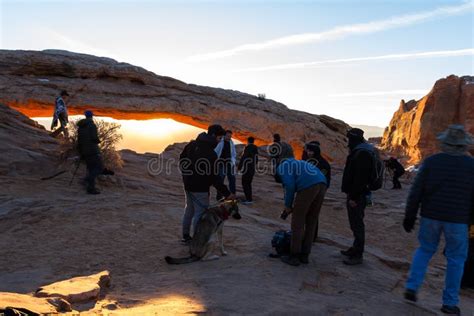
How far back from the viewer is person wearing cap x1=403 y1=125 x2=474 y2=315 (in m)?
4.49

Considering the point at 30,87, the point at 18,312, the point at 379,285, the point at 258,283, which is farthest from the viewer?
the point at 30,87

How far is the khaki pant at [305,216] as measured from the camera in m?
5.88

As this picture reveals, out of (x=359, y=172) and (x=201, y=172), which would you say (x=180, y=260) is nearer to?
(x=201, y=172)

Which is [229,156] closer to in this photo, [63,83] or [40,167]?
[40,167]

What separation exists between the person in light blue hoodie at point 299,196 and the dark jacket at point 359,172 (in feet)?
1.39

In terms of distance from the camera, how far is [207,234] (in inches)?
241

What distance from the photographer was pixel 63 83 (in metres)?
22.3

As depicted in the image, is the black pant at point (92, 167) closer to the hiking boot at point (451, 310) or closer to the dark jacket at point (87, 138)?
the dark jacket at point (87, 138)

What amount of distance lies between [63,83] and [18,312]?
2097 centimetres

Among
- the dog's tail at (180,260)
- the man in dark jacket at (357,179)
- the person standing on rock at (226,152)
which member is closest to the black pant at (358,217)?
the man in dark jacket at (357,179)

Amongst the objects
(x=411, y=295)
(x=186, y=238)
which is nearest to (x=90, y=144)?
(x=186, y=238)

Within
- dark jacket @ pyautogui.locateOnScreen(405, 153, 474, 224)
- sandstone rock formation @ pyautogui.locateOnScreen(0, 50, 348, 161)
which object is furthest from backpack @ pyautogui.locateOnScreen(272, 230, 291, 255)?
sandstone rock formation @ pyautogui.locateOnScreen(0, 50, 348, 161)

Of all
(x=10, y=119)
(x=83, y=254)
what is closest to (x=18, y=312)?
(x=83, y=254)

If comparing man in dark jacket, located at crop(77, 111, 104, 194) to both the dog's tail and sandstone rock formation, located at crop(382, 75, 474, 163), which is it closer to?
the dog's tail
